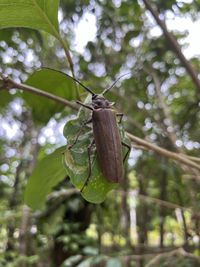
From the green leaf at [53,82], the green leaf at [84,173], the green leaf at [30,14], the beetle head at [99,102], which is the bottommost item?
the green leaf at [84,173]

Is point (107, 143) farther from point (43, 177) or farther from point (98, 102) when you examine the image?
point (43, 177)

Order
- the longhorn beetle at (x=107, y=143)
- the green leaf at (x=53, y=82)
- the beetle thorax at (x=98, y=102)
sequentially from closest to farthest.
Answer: the longhorn beetle at (x=107, y=143)
the beetle thorax at (x=98, y=102)
the green leaf at (x=53, y=82)

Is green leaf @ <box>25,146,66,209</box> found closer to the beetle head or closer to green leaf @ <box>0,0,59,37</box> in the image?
the beetle head

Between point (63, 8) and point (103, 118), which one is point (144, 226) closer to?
point (63, 8)

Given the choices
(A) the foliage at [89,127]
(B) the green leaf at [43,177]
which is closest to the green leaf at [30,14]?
(A) the foliage at [89,127]

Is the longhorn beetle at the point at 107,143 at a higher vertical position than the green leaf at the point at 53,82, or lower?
lower

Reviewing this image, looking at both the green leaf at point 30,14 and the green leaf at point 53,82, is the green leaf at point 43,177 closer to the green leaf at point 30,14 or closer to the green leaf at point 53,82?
the green leaf at point 53,82
